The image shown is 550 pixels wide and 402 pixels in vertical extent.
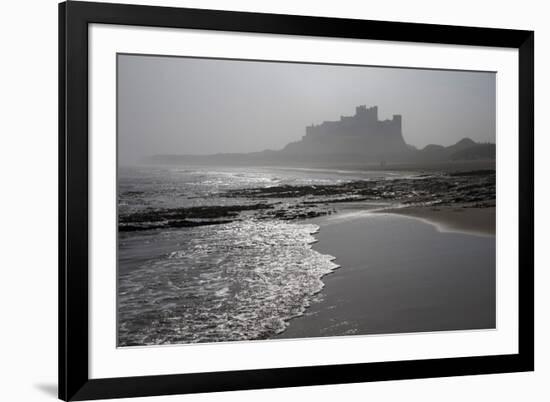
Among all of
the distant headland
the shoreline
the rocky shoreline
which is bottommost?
the shoreline

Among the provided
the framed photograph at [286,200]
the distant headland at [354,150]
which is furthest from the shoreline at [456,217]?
the distant headland at [354,150]

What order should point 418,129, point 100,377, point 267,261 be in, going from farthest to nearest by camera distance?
1. point 418,129
2. point 267,261
3. point 100,377

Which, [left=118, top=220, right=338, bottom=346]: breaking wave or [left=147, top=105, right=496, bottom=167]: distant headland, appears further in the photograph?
[left=147, top=105, right=496, bottom=167]: distant headland

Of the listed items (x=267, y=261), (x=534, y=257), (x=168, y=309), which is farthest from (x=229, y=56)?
(x=534, y=257)

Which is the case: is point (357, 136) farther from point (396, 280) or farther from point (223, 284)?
point (223, 284)

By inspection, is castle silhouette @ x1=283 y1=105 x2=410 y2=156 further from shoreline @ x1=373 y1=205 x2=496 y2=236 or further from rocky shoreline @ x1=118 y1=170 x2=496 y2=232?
shoreline @ x1=373 y1=205 x2=496 y2=236

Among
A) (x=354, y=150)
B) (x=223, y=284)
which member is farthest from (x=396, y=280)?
(x=223, y=284)

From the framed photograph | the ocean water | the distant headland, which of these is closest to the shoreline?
the framed photograph

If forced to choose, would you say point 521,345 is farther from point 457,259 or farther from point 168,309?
point 168,309
